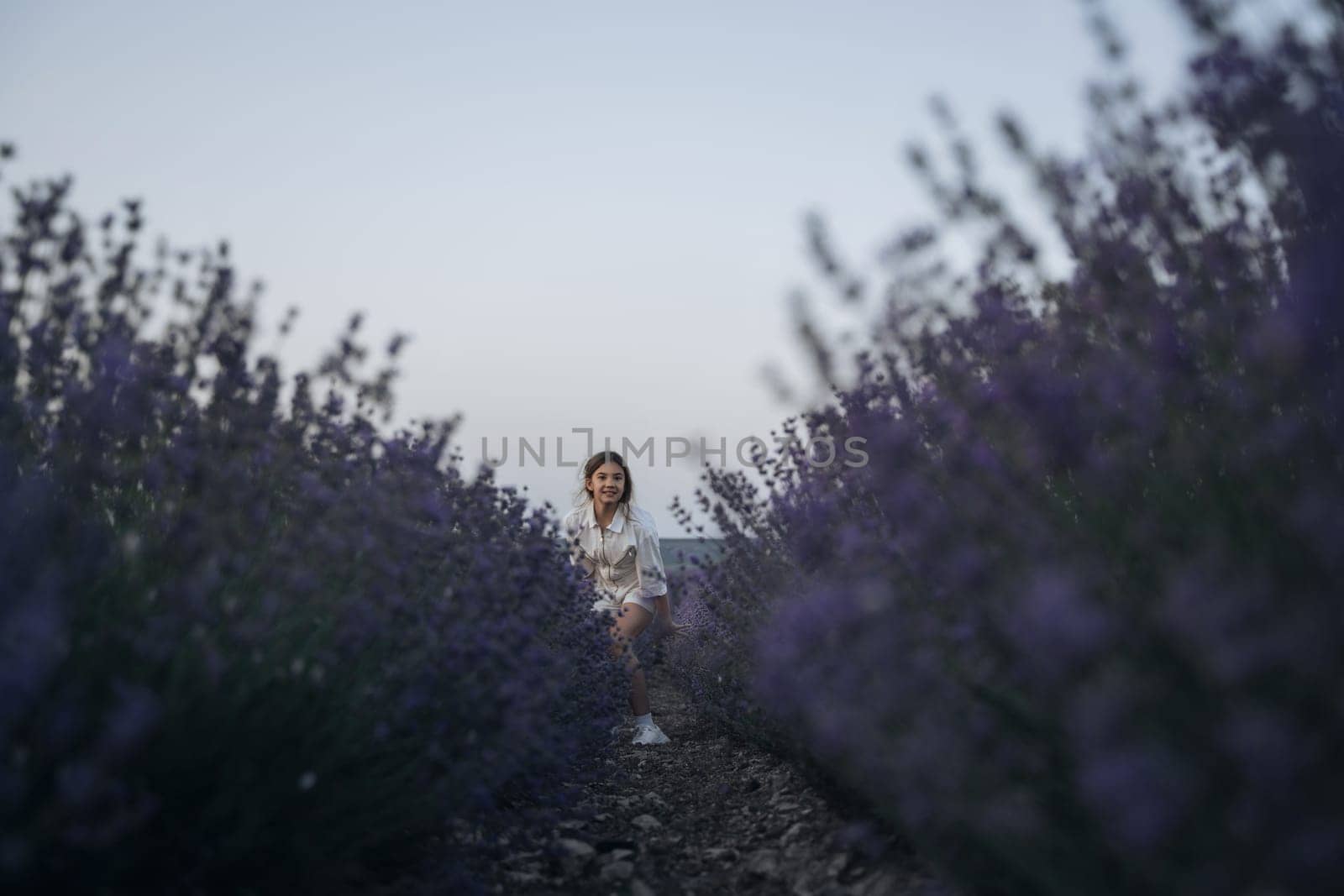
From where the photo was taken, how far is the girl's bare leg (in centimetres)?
459

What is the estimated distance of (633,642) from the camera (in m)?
5.66

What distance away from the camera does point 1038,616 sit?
119 centimetres

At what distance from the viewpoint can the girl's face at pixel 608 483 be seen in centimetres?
623

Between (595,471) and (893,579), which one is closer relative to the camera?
(893,579)

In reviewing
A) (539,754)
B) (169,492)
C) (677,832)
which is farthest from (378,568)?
(677,832)

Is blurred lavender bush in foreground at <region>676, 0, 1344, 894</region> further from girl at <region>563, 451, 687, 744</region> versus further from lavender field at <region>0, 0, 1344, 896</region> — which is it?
girl at <region>563, 451, 687, 744</region>

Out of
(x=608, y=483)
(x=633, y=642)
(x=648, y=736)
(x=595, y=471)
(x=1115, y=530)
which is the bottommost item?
(x=1115, y=530)

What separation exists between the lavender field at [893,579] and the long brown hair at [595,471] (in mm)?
3261

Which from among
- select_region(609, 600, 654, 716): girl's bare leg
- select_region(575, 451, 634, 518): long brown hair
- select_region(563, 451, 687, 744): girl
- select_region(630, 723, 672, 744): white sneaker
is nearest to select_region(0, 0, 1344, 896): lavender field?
select_region(609, 600, 654, 716): girl's bare leg

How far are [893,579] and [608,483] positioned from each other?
4075 mm

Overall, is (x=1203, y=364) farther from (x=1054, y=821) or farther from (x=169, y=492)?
(x=169, y=492)

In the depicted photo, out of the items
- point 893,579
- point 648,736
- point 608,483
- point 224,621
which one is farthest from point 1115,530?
point 608,483

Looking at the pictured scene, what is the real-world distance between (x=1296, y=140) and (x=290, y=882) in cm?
242

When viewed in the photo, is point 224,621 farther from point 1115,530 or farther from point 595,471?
point 595,471
